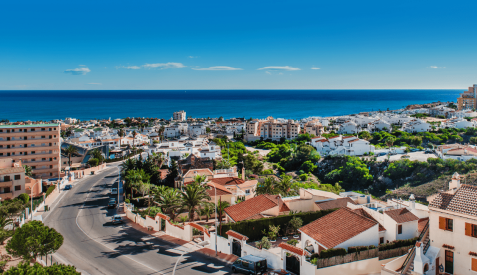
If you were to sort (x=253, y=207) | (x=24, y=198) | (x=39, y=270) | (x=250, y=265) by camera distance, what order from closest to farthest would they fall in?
(x=39, y=270) < (x=250, y=265) < (x=253, y=207) < (x=24, y=198)

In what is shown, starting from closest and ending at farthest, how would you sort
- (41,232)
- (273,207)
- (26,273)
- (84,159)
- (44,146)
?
(26,273)
(41,232)
(273,207)
(44,146)
(84,159)

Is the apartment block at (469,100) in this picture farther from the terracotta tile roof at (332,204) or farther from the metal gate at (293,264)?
the metal gate at (293,264)

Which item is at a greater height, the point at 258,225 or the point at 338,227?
the point at 338,227

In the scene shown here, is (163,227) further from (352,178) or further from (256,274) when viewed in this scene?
(352,178)

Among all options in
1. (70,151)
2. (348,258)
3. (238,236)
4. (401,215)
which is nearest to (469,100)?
(70,151)

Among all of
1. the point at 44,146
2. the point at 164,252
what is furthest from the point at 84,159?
the point at 164,252

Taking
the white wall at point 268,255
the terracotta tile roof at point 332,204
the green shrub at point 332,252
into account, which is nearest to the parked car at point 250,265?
the white wall at point 268,255

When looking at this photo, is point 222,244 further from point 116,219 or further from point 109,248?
point 116,219
